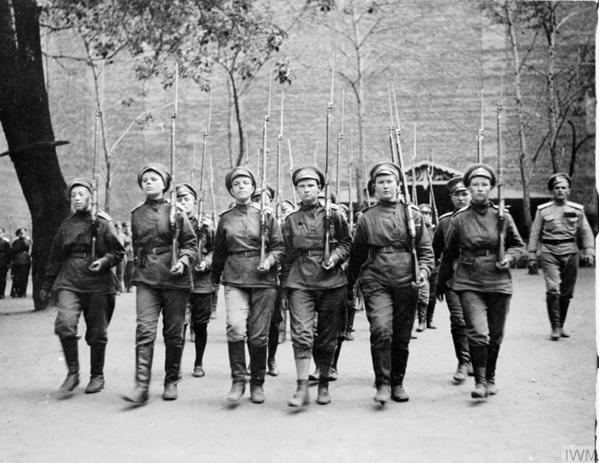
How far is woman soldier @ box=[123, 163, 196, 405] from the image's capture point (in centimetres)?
530

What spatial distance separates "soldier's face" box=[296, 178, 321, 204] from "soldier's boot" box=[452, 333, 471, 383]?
75.2 inches

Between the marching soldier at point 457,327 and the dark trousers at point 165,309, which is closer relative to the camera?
the dark trousers at point 165,309

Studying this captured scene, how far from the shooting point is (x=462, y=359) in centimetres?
598

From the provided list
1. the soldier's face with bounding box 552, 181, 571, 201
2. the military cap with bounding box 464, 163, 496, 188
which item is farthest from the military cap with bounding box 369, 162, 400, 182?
the soldier's face with bounding box 552, 181, 571, 201

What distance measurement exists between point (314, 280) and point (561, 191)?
3.62 meters

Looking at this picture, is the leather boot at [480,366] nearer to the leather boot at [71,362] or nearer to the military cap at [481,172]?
the military cap at [481,172]

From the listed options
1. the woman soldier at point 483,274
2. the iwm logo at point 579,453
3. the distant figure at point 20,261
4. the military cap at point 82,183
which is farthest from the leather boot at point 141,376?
the distant figure at point 20,261

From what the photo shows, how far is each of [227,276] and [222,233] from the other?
360 millimetres

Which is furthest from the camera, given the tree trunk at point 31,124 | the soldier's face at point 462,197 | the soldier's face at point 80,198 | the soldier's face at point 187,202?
the tree trunk at point 31,124

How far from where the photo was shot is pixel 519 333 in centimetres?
806

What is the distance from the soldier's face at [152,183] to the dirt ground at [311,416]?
1612mm

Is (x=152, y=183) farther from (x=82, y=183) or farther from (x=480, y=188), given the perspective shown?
(x=480, y=188)

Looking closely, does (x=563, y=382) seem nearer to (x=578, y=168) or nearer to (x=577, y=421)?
(x=577, y=421)

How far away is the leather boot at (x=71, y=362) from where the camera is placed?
5.49m
